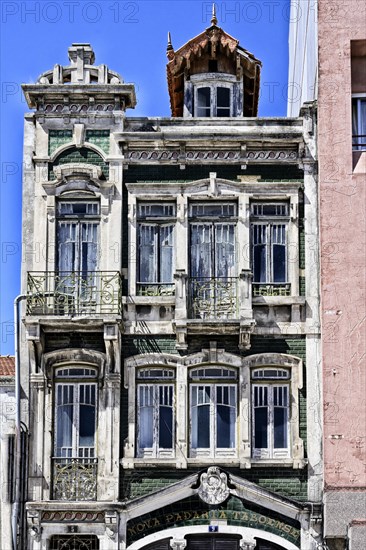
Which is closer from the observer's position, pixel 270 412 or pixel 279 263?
pixel 270 412

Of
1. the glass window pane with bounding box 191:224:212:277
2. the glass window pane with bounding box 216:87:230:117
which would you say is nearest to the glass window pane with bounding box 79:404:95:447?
the glass window pane with bounding box 191:224:212:277

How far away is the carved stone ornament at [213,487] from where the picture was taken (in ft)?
91.6

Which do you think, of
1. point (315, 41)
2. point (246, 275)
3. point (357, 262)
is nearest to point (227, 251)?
point (246, 275)

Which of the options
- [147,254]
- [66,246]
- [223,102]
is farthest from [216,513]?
[223,102]

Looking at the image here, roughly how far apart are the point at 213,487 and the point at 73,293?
5.05 meters

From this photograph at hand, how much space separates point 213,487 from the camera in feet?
91.8

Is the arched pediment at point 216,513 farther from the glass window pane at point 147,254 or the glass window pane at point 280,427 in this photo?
the glass window pane at point 147,254

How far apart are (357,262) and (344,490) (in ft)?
15.3

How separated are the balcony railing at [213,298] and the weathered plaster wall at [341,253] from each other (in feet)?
6.68

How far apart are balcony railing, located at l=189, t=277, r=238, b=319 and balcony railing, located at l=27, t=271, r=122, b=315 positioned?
1593 millimetres

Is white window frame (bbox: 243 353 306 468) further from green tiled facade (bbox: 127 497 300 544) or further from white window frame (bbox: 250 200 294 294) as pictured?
white window frame (bbox: 250 200 294 294)

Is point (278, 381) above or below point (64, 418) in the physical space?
above

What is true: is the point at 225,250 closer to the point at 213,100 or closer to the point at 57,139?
the point at 213,100

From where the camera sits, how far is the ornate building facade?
91.6 ft
